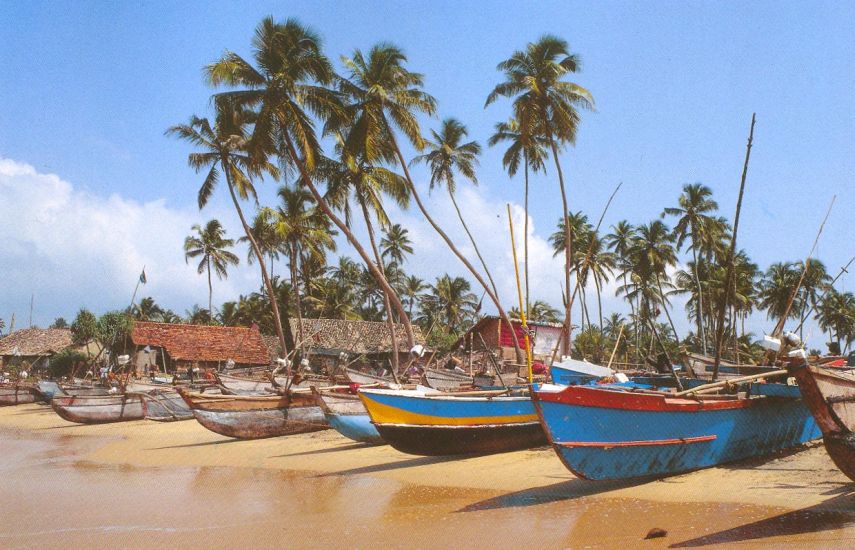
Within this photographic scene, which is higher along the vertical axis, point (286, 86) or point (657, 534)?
point (286, 86)

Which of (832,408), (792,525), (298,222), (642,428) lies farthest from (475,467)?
(298,222)

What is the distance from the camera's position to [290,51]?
2280 centimetres

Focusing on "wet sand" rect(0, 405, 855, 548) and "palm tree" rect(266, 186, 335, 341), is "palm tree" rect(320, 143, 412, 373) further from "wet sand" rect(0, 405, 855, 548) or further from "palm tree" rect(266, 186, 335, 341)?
"wet sand" rect(0, 405, 855, 548)

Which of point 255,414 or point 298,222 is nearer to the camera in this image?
point 255,414

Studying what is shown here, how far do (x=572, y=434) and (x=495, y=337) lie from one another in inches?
1170

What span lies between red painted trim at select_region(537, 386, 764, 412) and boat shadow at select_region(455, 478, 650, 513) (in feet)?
4.46

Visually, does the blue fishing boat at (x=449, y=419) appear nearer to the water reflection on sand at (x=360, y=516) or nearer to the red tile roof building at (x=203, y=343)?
the water reflection on sand at (x=360, y=516)

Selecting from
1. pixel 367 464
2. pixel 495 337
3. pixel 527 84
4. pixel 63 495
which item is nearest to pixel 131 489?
pixel 63 495

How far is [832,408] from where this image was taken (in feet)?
28.3

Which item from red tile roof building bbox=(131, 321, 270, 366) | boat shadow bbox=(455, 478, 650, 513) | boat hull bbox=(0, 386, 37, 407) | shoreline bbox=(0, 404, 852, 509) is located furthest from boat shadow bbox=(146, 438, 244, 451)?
boat hull bbox=(0, 386, 37, 407)

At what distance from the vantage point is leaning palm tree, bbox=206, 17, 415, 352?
22.5 m

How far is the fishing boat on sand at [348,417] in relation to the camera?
1677cm

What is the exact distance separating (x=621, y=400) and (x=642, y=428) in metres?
0.60

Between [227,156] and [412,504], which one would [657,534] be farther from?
[227,156]
